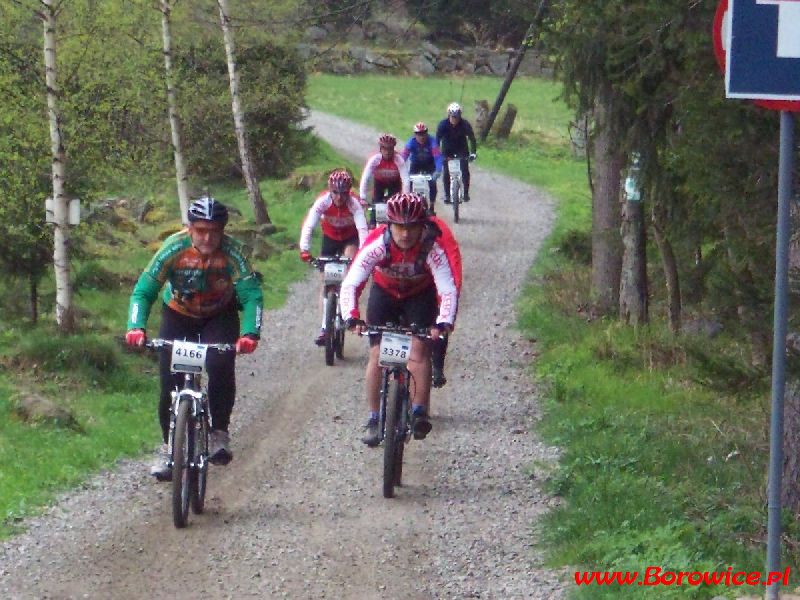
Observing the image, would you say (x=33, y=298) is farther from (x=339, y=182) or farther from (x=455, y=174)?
(x=455, y=174)

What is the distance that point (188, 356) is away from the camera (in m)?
7.68

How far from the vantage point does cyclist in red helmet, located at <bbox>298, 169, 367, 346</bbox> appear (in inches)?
519

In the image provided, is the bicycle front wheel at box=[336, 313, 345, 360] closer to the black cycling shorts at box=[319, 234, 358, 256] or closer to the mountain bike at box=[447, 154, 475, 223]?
the black cycling shorts at box=[319, 234, 358, 256]

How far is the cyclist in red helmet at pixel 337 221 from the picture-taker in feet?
43.3

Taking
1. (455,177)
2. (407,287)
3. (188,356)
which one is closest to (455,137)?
(455,177)

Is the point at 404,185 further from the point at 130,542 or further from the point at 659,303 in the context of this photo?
the point at 130,542

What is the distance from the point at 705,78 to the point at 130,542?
14.9 feet

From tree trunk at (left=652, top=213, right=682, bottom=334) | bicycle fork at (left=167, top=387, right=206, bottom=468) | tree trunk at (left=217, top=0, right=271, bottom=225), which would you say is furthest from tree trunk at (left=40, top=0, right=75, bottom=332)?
tree trunk at (left=217, top=0, right=271, bottom=225)

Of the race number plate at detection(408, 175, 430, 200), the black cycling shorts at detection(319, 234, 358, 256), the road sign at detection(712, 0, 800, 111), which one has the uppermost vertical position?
the road sign at detection(712, 0, 800, 111)

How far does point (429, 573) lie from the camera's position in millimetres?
7055

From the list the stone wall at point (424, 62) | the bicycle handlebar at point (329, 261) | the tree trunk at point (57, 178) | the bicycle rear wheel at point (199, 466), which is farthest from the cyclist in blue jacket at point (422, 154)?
the stone wall at point (424, 62)

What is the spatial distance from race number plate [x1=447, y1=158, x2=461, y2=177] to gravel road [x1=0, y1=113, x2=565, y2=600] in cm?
1030

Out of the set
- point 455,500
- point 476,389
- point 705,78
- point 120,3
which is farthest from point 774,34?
point 120,3

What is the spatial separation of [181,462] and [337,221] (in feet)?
20.4
